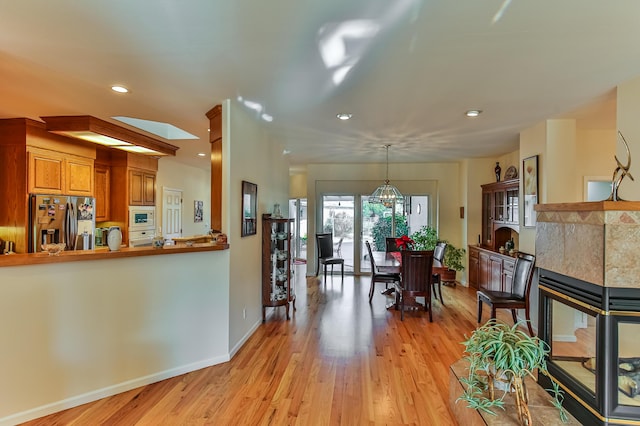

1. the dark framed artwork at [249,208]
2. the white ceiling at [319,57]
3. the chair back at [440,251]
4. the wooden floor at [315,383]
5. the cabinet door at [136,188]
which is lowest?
the wooden floor at [315,383]

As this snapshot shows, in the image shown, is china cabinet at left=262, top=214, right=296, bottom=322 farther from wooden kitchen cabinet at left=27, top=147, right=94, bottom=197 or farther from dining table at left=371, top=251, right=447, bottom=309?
wooden kitchen cabinet at left=27, top=147, right=94, bottom=197

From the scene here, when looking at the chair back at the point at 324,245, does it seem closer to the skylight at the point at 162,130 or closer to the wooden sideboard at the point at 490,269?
the wooden sideboard at the point at 490,269

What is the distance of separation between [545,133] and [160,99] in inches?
172

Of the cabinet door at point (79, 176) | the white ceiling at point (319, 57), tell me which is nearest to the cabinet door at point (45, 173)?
the cabinet door at point (79, 176)

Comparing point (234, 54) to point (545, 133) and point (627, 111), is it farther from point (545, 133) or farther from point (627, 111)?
point (545, 133)

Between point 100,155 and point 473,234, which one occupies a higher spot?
point 100,155

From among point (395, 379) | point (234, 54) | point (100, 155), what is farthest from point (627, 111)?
point (100, 155)

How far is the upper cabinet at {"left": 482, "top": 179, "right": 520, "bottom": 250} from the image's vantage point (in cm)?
512

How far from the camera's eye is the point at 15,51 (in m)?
2.26

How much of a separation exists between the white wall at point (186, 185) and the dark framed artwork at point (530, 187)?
6521mm

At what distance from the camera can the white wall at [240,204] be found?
335cm

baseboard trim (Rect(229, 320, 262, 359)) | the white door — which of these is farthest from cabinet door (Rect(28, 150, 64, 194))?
baseboard trim (Rect(229, 320, 262, 359))

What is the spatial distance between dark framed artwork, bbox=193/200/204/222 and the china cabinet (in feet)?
14.4

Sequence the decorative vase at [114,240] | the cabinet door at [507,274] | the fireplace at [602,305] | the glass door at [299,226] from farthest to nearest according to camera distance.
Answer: the glass door at [299,226] → the cabinet door at [507,274] → the decorative vase at [114,240] → the fireplace at [602,305]
